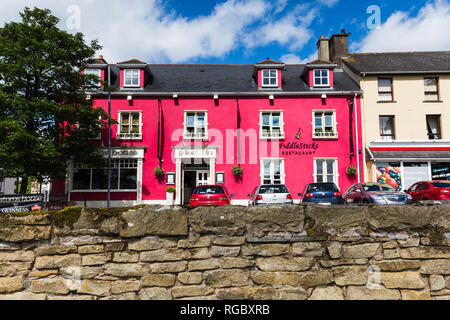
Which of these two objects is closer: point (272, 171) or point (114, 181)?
point (114, 181)

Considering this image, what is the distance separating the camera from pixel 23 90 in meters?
14.4

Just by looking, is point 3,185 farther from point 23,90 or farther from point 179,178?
point 179,178

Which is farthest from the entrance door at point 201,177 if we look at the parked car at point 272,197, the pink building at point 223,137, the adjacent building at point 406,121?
the adjacent building at point 406,121

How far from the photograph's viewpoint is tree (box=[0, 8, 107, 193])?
13188 millimetres

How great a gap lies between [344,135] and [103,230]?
18.2 metres

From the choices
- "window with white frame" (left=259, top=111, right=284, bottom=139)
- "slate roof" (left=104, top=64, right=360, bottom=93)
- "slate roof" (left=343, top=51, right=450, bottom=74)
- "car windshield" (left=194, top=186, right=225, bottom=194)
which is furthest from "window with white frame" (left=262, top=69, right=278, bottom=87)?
"car windshield" (left=194, top=186, right=225, bottom=194)

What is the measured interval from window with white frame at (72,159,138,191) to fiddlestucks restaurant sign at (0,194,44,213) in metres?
9.11

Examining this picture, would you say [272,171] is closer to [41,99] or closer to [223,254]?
[41,99]

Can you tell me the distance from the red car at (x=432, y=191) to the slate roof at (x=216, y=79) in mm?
8331

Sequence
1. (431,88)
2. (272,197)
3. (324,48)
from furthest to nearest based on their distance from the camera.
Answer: (324,48)
(431,88)
(272,197)

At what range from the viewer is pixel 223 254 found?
10.1 feet

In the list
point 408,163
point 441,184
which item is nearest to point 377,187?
point 441,184

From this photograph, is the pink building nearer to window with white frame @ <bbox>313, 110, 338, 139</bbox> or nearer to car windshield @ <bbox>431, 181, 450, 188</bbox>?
window with white frame @ <bbox>313, 110, 338, 139</bbox>

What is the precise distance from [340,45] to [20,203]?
77.7ft
